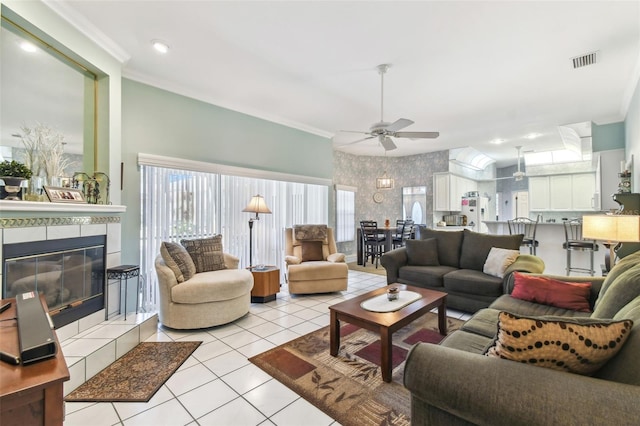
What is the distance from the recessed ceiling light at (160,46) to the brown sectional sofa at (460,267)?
3.61m

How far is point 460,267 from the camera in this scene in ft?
13.0

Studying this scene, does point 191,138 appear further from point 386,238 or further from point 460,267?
point 386,238

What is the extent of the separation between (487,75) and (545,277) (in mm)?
2449

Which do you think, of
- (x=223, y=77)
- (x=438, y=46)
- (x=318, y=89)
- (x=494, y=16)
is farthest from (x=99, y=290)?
(x=494, y=16)

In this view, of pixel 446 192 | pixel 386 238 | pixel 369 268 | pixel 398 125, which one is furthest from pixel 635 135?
pixel 369 268

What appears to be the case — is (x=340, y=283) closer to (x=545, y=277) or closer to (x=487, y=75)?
(x=545, y=277)

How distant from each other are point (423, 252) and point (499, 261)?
989 millimetres

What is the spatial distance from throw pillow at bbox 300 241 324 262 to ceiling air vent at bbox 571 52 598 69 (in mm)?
3912

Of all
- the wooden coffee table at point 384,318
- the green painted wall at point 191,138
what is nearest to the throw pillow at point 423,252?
the wooden coffee table at point 384,318

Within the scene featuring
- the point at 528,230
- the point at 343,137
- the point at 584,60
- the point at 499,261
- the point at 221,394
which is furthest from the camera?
the point at 343,137

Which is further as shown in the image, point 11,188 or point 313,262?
point 313,262

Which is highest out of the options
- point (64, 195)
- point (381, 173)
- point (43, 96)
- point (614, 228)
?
point (381, 173)

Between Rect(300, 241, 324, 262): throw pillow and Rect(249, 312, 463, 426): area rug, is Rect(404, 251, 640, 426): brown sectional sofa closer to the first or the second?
Rect(249, 312, 463, 426): area rug

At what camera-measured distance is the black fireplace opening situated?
212 cm
